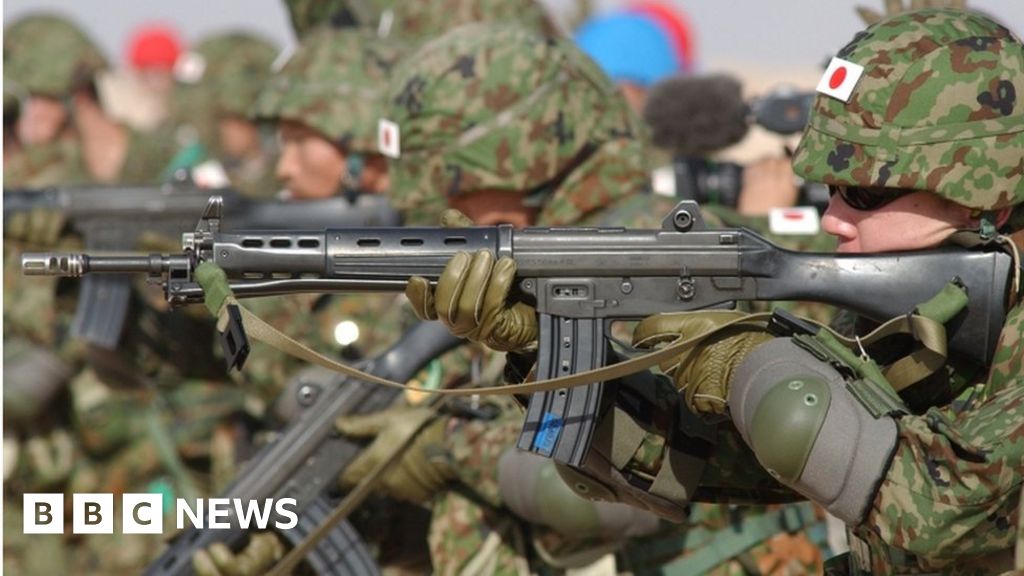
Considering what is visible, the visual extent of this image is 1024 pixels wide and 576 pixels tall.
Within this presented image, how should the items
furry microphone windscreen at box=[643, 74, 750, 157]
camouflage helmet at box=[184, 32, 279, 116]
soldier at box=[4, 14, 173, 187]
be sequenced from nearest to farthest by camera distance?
furry microphone windscreen at box=[643, 74, 750, 157], soldier at box=[4, 14, 173, 187], camouflage helmet at box=[184, 32, 279, 116]

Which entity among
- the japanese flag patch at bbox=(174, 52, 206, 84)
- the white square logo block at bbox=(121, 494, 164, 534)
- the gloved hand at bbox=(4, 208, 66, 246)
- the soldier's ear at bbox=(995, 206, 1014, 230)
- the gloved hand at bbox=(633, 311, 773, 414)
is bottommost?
the white square logo block at bbox=(121, 494, 164, 534)

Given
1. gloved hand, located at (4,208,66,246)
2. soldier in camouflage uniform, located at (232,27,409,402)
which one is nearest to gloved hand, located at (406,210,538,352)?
soldier in camouflage uniform, located at (232,27,409,402)

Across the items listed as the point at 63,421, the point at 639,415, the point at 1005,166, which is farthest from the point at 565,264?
the point at 63,421

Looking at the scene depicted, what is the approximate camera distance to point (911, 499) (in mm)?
4098

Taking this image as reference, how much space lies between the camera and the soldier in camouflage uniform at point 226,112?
1265 cm

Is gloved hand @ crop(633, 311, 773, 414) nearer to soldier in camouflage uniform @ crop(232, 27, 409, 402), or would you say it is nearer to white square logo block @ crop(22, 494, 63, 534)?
soldier in camouflage uniform @ crop(232, 27, 409, 402)

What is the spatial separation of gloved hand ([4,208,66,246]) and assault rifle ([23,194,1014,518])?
5.36 m

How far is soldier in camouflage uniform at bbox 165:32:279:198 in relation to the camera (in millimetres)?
12648

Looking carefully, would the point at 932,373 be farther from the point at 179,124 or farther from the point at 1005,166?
the point at 179,124

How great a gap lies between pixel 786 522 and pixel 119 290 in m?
4.62

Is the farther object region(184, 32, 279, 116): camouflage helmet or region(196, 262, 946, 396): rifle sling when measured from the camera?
region(184, 32, 279, 116): camouflage helmet

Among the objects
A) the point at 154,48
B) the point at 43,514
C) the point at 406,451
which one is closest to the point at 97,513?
the point at 43,514

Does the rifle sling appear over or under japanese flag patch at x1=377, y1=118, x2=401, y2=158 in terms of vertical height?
under

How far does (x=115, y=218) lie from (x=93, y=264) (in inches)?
210
